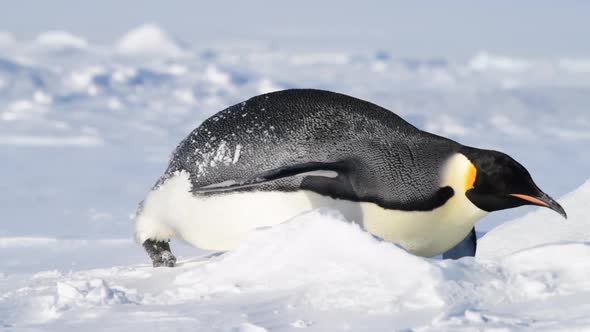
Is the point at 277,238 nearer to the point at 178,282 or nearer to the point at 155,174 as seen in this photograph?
the point at 178,282

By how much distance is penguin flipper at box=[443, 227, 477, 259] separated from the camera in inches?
141

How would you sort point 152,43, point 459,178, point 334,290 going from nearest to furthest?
1. point 334,290
2. point 459,178
3. point 152,43

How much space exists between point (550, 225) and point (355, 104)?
0.96 m

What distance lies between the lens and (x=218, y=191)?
3.31 metres

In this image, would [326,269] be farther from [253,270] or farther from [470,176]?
[470,176]

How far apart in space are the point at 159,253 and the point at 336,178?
0.84m

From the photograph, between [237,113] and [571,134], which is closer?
[237,113]

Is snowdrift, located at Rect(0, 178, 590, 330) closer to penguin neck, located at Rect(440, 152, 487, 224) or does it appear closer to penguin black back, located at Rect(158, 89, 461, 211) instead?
penguin black back, located at Rect(158, 89, 461, 211)

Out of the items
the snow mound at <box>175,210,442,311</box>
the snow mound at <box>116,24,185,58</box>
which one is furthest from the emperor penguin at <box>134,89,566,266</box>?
the snow mound at <box>116,24,185,58</box>

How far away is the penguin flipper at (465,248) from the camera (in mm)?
3574

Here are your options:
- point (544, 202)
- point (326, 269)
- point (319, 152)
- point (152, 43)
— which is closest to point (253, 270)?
point (326, 269)

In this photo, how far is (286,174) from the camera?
3145 millimetres

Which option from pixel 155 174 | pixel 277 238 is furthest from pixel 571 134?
pixel 277 238

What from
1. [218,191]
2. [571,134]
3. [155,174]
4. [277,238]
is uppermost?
[571,134]
